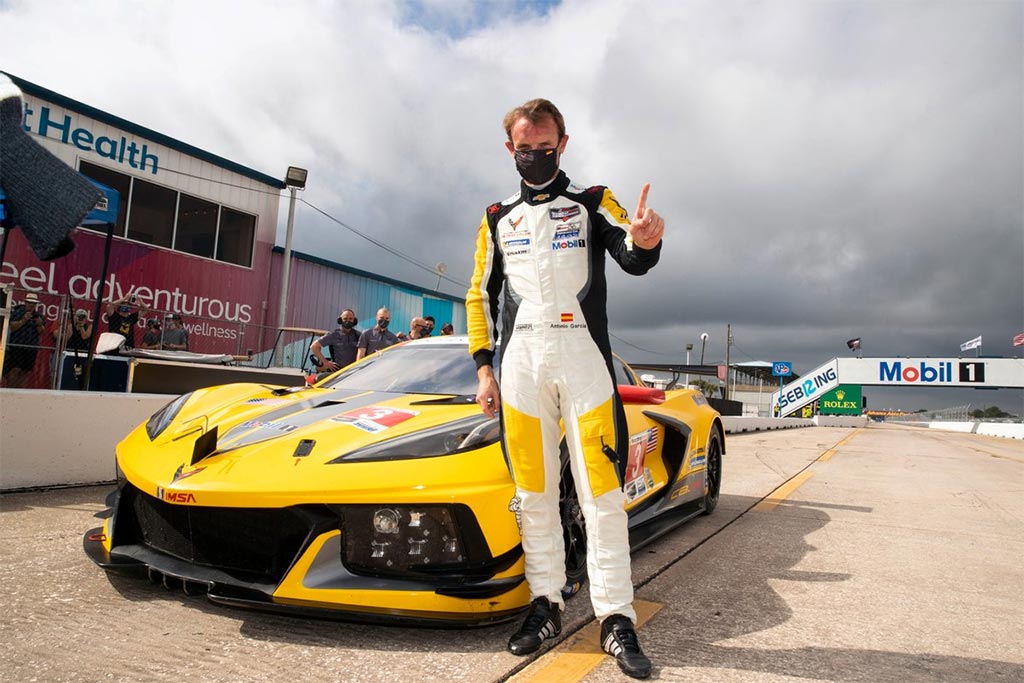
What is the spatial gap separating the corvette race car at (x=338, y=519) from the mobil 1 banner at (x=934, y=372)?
53.0m

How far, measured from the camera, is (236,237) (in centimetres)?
1367

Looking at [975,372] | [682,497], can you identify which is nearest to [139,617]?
[682,497]

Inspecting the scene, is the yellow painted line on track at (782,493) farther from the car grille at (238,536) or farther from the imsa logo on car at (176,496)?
the imsa logo on car at (176,496)

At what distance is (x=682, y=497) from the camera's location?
4.07 metres

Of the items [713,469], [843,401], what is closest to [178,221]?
[713,469]

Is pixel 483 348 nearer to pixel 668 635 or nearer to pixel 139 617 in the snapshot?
pixel 668 635

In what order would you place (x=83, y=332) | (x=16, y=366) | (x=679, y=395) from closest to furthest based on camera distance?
(x=679, y=395) → (x=16, y=366) → (x=83, y=332)

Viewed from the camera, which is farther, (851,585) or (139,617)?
(851,585)

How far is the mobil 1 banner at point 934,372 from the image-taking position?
48250 millimetres

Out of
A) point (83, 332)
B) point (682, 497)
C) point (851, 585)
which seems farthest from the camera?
point (83, 332)

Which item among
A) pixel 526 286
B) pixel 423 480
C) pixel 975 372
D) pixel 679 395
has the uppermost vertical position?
pixel 975 372

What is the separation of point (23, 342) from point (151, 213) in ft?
A: 17.7

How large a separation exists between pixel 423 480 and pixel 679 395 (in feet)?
8.86

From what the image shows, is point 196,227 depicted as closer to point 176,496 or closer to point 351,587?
point 176,496
